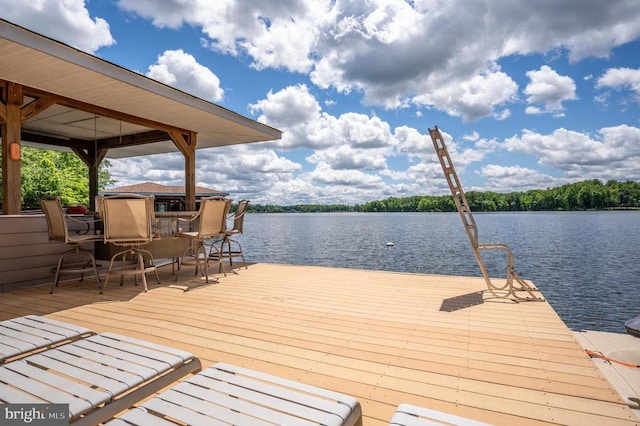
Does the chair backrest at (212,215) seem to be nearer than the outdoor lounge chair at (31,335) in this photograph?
No

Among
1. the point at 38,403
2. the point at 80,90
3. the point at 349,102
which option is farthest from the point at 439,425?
the point at 349,102

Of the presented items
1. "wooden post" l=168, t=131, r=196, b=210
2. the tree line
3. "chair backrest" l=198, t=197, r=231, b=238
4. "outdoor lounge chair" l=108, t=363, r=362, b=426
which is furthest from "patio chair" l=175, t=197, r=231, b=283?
the tree line

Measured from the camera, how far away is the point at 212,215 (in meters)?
4.69

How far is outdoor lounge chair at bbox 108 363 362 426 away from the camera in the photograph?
3.26ft

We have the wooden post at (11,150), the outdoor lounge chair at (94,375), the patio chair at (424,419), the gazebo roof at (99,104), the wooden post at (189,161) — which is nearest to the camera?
the patio chair at (424,419)

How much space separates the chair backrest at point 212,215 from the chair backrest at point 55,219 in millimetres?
1457

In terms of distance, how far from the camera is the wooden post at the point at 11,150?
461 centimetres

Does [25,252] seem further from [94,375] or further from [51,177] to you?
[51,177]

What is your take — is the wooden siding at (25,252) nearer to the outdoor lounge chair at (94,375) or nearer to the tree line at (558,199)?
the outdoor lounge chair at (94,375)

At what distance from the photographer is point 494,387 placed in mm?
1820

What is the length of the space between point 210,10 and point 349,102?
28.2m

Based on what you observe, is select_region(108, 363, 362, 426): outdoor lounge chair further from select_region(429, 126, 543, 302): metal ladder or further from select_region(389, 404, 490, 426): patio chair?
select_region(429, 126, 543, 302): metal ladder

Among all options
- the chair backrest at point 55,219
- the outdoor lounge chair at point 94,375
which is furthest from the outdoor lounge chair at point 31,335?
the chair backrest at point 55,219

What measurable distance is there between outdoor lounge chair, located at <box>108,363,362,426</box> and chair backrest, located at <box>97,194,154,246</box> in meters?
3.33
